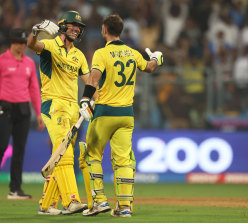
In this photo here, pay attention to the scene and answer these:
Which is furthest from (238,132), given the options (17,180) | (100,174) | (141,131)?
(100,174)

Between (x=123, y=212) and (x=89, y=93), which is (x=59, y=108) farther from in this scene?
(x=123, y=212)

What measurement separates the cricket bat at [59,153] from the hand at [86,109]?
0.14m

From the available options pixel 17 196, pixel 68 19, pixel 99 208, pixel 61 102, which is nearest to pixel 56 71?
pixel 61 102

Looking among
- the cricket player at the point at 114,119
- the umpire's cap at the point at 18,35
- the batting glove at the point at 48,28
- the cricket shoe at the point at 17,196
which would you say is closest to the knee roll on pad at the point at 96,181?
the cricket player at the point at 114,119

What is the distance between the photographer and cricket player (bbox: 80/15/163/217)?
8039 mm

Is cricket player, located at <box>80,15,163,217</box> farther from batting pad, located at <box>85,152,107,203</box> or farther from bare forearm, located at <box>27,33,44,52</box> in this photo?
bare forearm, located at <box>27,33,44,52</box>

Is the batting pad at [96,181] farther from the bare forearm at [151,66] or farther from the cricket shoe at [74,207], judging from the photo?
the bare forearm at [151,66]

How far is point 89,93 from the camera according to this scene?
26.1 feet

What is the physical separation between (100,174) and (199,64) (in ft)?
33.4

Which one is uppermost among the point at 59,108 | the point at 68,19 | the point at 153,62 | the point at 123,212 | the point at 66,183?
the point at 68,19

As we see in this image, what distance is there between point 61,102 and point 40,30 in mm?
1057

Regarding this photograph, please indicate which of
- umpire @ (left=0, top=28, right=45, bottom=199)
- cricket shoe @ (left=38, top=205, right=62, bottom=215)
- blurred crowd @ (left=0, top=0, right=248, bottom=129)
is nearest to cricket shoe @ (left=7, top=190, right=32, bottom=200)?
umpire @ (left=0, top=28, right=45, bottom=199)

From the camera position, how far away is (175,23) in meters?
19.0

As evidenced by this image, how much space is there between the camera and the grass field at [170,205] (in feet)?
25.5
